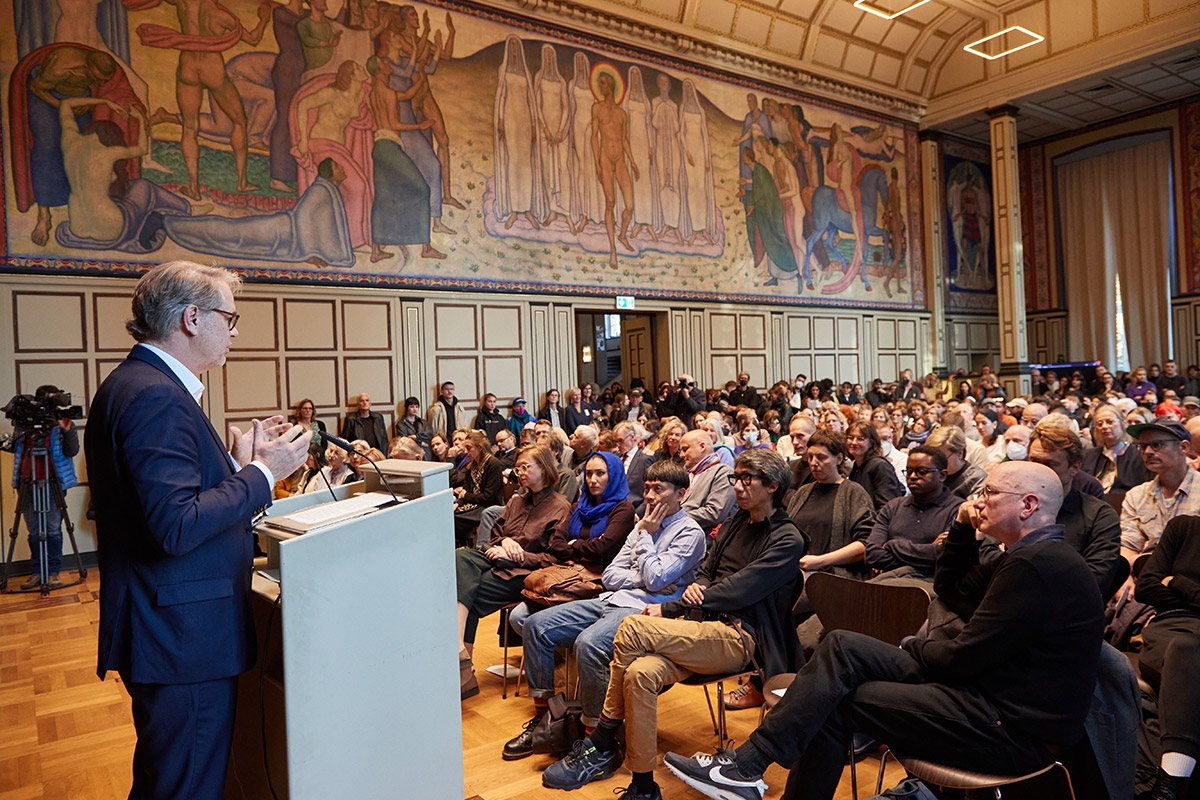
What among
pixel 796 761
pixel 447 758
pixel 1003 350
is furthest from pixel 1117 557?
pixel 1003 350

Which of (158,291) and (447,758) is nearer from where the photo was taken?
(158,291)

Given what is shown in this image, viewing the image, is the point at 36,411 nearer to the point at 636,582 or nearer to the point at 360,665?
the point at 636,582

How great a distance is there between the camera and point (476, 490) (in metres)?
5.96

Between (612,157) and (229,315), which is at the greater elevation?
(612,157)

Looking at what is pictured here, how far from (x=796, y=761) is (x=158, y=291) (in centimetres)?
217

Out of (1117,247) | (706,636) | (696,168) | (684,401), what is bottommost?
(706,636)

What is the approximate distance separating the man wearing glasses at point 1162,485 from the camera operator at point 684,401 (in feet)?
26.6

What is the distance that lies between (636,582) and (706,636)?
22.6 inches

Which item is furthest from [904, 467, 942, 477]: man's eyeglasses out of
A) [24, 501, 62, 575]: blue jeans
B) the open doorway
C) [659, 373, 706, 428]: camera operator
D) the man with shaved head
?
the open doorway

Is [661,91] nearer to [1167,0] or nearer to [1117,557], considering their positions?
[1167,0]

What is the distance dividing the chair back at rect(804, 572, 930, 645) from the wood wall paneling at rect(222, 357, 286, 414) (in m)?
8.20

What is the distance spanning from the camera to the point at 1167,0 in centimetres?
1307

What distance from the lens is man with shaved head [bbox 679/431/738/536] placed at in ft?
13.7

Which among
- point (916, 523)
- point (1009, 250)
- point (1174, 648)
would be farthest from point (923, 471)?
point (1009, 250)
